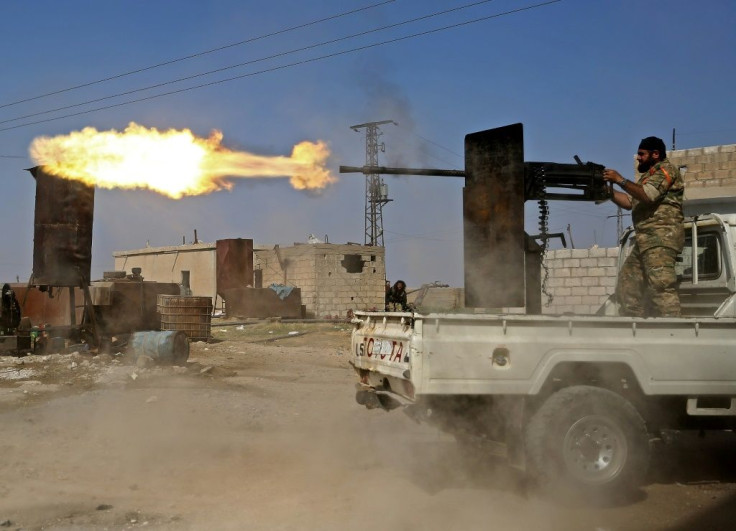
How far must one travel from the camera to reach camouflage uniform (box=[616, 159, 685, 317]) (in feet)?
21.5

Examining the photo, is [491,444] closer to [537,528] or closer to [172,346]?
[537,528]

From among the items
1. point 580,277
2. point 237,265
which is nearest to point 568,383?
point 580,277

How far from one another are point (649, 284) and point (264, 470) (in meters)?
4.02

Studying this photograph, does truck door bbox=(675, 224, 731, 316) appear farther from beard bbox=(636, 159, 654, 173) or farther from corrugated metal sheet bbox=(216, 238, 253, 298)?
corrugated metal sheet bbox=(216, 238, 253, 298)

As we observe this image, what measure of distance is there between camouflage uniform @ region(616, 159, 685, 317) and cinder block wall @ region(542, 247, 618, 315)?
10.7 m

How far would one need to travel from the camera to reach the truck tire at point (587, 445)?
522 cm

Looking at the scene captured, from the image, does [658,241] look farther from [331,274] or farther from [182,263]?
[182,263]

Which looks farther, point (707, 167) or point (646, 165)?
point (707, 167)

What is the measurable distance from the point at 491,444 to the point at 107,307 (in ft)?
41.1

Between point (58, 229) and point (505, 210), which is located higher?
point (58, 229)

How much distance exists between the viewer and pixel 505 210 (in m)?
8.15

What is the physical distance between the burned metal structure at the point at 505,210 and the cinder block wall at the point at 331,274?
71.7 ft

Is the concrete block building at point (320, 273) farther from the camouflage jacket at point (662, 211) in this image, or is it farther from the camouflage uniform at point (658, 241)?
the camouflage jacket at point (662, 211)

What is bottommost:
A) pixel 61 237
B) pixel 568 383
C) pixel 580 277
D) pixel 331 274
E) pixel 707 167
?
pixel 568 383
